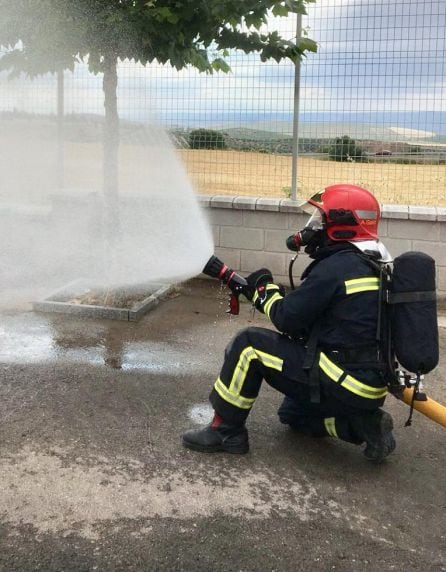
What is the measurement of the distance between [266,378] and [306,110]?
4132 millimetres

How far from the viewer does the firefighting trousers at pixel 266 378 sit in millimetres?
3215

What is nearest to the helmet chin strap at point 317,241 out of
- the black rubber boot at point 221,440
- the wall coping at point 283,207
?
the black rubber boot at point 221,440

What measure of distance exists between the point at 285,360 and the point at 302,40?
4043 millimetres

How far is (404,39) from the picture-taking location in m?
6.30

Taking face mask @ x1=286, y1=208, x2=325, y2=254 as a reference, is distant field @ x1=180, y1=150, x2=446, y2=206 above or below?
above

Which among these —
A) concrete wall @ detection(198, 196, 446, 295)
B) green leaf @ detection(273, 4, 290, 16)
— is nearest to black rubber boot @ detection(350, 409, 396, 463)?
concrete wall @ detection(198, 196, 446, 295)

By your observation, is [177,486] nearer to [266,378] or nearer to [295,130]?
[266,378]

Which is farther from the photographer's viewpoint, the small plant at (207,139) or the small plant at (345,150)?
the small plant at (207,139)

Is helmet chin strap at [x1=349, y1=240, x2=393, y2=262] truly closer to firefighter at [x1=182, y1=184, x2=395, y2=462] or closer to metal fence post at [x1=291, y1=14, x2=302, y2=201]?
firefighter at [x1=182, y1=184, x2=395, y2=462]

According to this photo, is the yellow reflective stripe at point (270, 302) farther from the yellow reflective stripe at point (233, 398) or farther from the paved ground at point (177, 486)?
the paved ground at point (177, 486)

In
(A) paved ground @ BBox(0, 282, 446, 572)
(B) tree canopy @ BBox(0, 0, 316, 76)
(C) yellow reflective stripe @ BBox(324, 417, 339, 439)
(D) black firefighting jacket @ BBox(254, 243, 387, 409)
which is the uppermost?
(B) tree canopy @ BBox(0, 0, 316, 76)

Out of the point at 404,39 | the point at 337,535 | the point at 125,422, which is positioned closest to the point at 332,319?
the point at 337,535

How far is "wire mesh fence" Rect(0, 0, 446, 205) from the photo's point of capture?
20.8ft

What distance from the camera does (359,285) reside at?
3068mm
